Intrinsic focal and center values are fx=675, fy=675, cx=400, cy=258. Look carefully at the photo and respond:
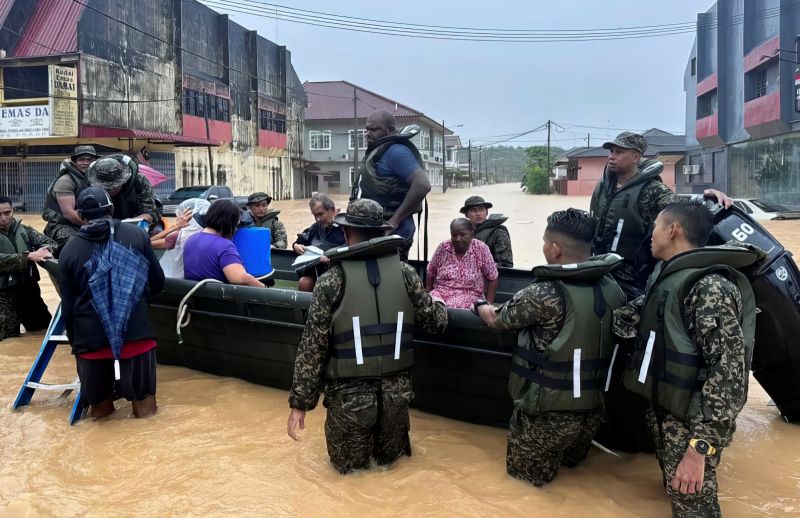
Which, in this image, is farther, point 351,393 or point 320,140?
point 320,140

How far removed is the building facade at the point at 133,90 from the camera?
21984mm

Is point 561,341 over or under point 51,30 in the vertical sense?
under

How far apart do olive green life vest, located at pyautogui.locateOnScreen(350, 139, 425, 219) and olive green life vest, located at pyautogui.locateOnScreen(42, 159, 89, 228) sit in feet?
8.05

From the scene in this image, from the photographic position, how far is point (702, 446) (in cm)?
263

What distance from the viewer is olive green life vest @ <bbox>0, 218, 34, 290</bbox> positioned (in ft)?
20.9

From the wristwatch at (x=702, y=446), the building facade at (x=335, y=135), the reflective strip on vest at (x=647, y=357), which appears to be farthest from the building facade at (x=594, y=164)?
the wristwatch at (x=702, y=446)

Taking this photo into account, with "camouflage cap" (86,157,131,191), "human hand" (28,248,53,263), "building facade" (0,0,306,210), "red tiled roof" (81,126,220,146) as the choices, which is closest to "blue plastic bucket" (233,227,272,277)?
"camouflage cap" (86,157,131,191)

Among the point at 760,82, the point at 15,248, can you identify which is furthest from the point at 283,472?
the point at 760,82

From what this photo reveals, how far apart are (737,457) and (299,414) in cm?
242

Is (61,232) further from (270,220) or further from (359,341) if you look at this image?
(359,341)

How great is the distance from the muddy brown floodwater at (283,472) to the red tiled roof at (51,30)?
21.2 metres

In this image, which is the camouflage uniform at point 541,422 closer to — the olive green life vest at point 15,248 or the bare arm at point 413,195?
the bare arm at point 413,195

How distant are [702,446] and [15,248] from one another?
6187 millimetres

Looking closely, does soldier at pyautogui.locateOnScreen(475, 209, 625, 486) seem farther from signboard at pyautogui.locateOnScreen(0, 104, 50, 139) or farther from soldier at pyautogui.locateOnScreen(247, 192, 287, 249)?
signboard at pyautogui.locateOnScreen(0, 104, 50, 139)
